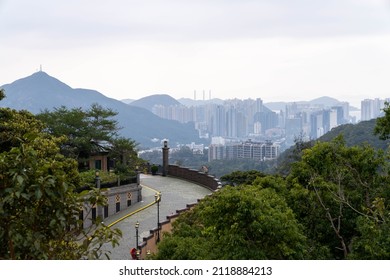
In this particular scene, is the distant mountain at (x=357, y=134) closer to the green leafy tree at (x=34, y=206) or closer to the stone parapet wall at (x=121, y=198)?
the stone parapet wall at (x=121, y=198)

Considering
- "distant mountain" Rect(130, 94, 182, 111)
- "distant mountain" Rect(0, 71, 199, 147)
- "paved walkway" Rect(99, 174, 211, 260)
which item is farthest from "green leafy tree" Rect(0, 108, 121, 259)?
"distant mountain" Rect(130, 94, 182, 111)

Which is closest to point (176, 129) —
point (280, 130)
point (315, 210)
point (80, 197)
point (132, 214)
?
point (280, 130)

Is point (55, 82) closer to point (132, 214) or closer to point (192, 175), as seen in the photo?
point (192, 175)

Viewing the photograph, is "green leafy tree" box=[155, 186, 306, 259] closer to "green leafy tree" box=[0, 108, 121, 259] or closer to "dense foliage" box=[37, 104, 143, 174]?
"green leafy tree" box=[0, 108, 121, 259]

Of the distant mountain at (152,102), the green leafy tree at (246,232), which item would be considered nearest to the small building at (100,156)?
the green leafy tree at (246,232)

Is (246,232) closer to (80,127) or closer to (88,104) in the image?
(80,127)

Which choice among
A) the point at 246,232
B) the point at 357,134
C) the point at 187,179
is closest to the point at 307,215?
the point at 246,232
